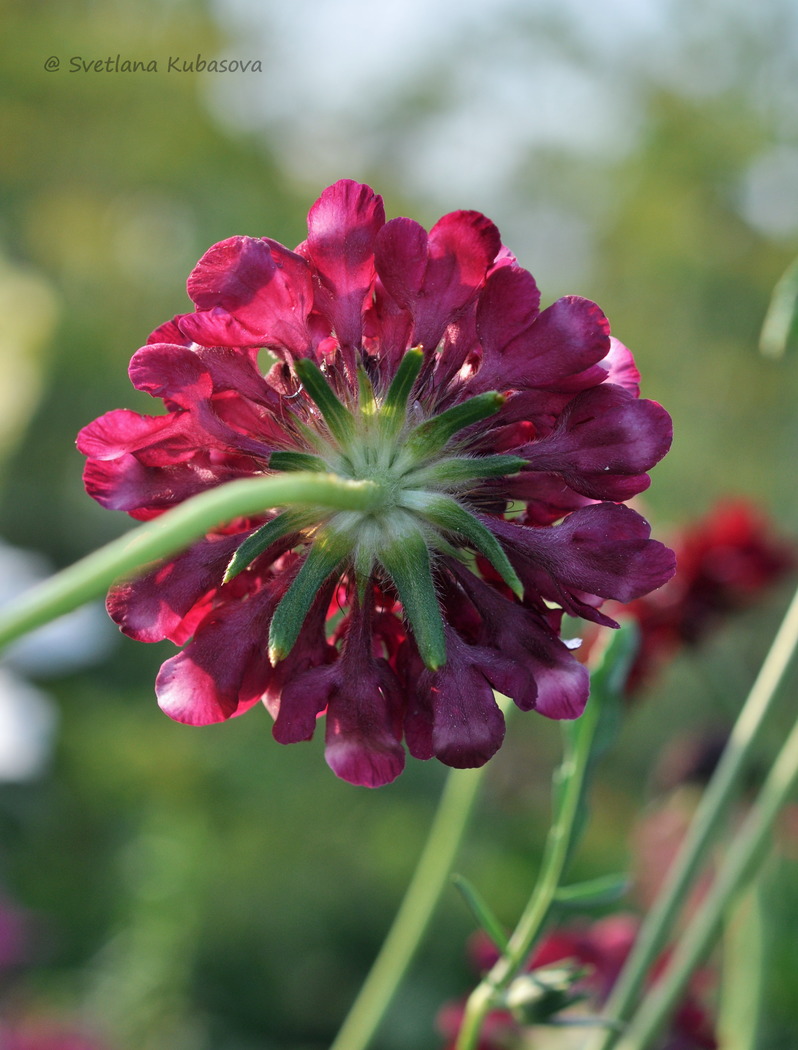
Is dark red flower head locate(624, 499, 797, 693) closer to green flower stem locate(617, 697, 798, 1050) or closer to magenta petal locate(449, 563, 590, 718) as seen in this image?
green flower stem locate(617, 697, 798, 1050)

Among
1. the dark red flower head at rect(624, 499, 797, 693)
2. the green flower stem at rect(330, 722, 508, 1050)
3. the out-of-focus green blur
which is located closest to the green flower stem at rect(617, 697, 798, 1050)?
the green flower stem at rect(330, 722, 508, 1050)

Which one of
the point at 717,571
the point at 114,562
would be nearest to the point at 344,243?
the point at 114,562

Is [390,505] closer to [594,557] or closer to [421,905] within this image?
[594,557]

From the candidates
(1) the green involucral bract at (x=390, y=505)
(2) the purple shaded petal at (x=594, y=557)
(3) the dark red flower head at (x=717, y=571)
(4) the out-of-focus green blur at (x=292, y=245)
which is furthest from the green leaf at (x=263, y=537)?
(4) the out-of-focus green blur at (x=292, y=245)

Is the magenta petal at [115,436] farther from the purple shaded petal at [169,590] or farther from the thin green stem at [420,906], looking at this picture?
the thin green stem at [420,906]

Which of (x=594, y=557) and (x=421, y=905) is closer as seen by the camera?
(x=594, y=557)

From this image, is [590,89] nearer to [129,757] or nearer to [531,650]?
[129,757]
